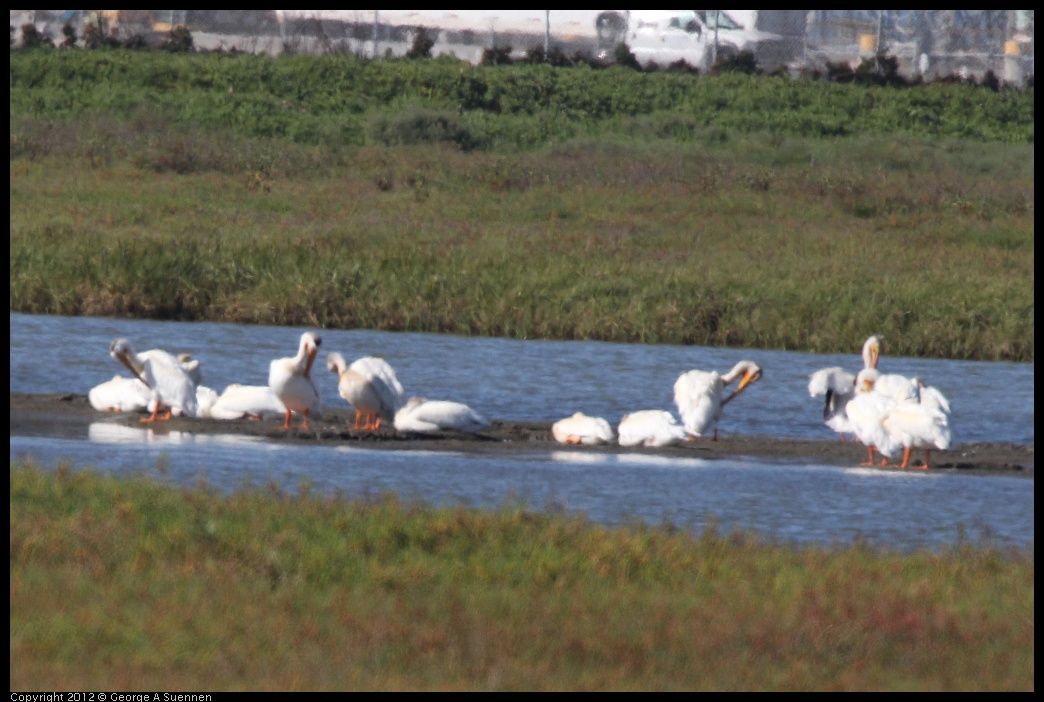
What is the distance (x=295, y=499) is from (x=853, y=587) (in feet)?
10.6

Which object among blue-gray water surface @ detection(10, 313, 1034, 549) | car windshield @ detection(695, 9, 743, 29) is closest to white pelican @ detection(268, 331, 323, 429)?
blue-gray water surface @ detection(10, 313, 1034, 549)

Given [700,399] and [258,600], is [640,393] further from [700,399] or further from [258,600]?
[258,600]

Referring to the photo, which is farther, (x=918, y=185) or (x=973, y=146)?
(x=973, y=146)

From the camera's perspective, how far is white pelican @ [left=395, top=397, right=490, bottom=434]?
14.0 meters

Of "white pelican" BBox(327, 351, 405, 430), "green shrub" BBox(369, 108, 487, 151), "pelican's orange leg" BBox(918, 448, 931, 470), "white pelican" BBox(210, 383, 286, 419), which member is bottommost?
"pelican's orange leg" BBox(918, 448, 931, 470)

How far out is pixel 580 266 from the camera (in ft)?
75.4

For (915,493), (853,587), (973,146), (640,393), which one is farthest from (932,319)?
(973,146)

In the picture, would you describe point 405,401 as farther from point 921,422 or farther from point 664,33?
point 664,33

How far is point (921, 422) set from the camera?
12961 millimetres

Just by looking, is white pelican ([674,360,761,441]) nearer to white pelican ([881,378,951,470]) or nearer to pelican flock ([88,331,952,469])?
pelican flock ([88,331,952,469])

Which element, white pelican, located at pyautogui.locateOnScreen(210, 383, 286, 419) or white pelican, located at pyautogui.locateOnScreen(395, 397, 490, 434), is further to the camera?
white pelican, located at pyautogui.locateOnScreen(210, 383, 286, 419)

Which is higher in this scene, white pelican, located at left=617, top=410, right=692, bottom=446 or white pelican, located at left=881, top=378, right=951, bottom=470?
white pelican, located at left=881, top=378, right=951, bottom=470

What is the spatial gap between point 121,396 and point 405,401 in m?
2.59

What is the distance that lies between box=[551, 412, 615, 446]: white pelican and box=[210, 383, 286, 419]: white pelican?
94.7 inches
